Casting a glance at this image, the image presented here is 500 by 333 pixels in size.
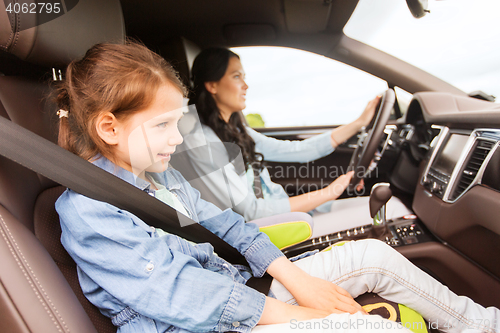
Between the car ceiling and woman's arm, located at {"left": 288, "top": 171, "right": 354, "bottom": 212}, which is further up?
the car ceiling

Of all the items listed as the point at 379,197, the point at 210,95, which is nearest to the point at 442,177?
the point at 379,197

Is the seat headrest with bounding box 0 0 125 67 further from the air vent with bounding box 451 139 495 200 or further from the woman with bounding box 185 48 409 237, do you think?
the air vent with bounding box 451 139 495 200

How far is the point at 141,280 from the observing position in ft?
1.94

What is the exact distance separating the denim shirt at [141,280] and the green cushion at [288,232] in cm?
36

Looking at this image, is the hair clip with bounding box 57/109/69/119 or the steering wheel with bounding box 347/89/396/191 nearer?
the hair clip with bounding box 57/109/69/119

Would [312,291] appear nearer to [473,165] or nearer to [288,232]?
[288,232]

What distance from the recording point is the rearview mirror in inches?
43.9

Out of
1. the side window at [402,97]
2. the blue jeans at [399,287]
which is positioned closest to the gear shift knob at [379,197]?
the blue jeans at [399,287]

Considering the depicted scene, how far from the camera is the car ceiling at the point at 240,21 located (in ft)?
4.63

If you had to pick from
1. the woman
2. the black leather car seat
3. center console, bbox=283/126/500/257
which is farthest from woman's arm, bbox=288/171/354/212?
the black leather car seat

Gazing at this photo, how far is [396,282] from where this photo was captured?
0.76 meters

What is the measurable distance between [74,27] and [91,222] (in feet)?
1.66

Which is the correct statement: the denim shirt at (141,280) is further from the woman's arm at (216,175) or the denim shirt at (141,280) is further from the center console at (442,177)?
the center console at (442,177)

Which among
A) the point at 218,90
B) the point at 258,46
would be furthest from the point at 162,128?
the point at 258,46
